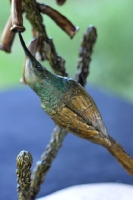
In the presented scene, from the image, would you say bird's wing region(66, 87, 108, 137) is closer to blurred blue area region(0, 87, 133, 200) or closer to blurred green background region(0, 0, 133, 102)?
blurred blue area region(0, 87, 133, 200)

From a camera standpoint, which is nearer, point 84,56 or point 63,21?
point 63,21

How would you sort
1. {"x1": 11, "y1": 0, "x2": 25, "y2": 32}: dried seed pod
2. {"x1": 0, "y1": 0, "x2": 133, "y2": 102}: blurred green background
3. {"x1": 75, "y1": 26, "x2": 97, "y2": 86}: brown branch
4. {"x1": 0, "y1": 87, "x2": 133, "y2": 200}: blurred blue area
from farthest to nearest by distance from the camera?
{"x1": 0, "y1": 0, "x2": 133, "y2": 102}: blurred green background
{"x1": 0, "y1": 87, "x2": 133, "y2": 200}: blurred blue area
{"x1": 75, "y1": 26, "x2": 97, "y2": 86}: brown branch
{"x1": 11, "y1": 0, "x2": 25, "y2": 32}: dried seed pod

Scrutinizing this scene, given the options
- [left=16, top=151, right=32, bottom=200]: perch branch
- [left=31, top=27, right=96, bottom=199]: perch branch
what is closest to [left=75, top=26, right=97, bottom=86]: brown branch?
[left=31, top=27, right=96, bottom=199]: perch branch

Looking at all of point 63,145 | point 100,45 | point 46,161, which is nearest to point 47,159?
point 46,161

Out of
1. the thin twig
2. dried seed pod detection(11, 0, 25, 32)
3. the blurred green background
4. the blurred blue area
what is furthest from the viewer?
the blurred green background

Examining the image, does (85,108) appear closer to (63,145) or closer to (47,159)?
(47,159)

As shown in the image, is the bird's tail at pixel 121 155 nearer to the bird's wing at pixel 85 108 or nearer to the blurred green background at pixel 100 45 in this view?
Answer: the bird's wing at pixel 85 108

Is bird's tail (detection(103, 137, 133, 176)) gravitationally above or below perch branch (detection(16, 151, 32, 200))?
above

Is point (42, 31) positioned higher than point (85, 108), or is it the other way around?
point (42, 31)
